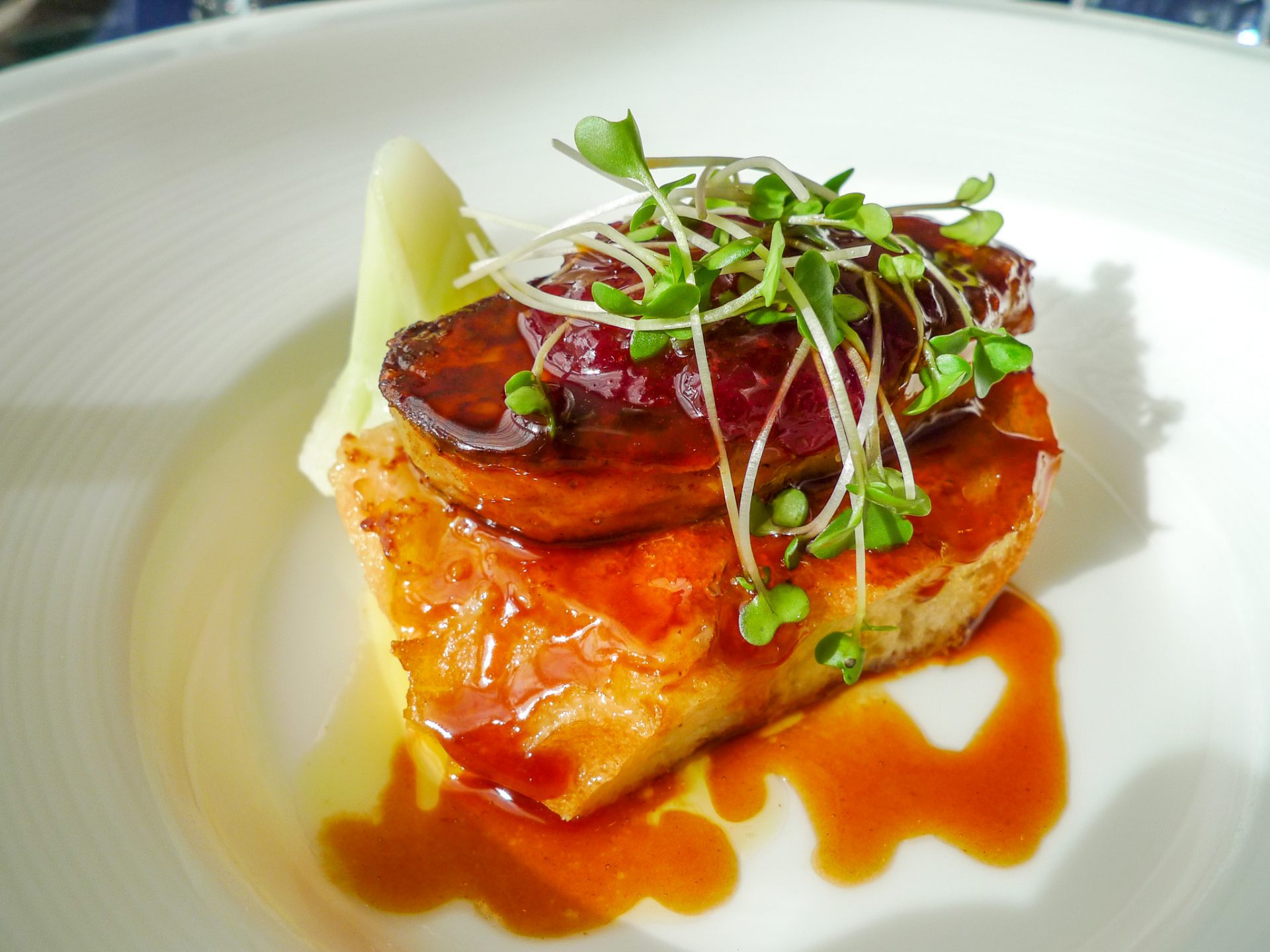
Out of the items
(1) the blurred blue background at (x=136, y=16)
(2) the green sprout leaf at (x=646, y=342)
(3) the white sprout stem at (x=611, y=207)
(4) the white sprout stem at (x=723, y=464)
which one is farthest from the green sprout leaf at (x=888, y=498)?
(1) the blurred blue background at (x=136, y=16)

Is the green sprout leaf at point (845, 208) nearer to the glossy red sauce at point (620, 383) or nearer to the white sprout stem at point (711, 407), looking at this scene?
the glossy red sauce at point (620, 383)

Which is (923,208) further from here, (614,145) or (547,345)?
(547,345)

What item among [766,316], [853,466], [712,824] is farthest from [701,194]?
[712,824]

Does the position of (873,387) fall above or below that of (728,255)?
below

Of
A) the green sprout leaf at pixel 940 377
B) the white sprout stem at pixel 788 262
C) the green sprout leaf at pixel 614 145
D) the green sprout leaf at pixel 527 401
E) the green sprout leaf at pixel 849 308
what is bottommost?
the green sprout leaf at pixel 940 377

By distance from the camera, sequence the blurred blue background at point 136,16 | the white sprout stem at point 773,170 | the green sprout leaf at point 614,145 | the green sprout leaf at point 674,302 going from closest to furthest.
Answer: the green sprout leaf at point 674,302, the green sprout leaf at point 614,145, the white sprout stem at point 773,170, the blurred blue background at point 136,16

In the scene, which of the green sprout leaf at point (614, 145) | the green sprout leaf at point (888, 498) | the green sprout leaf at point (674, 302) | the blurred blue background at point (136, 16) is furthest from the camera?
the blurred blue background at point (136, 16)

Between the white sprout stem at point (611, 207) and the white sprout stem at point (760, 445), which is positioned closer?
the white sprout stem at point (760, 445)
